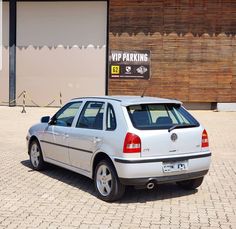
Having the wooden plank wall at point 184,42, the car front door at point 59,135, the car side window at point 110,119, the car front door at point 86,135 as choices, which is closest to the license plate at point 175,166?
the car side window at point 110,119

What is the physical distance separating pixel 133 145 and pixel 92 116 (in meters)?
1.24

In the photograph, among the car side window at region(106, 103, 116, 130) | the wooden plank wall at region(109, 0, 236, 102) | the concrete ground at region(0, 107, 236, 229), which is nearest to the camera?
the concrete ground at region(0, 107, 236, 229)

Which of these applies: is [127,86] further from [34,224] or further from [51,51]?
[34,224]

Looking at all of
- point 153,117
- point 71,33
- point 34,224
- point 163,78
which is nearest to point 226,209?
point 153,117

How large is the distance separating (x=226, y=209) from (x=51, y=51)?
65.8 ft

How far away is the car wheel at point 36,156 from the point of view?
8.28m

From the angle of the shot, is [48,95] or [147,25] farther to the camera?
[48,95]

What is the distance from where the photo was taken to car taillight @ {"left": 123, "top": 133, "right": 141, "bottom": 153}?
591 cm

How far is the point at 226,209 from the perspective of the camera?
5.98 m

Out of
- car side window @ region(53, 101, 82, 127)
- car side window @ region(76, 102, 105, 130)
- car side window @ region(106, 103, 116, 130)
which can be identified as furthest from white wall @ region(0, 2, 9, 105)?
car side window @ region(106, 103, 116, 130)

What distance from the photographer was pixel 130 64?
24.0 meters

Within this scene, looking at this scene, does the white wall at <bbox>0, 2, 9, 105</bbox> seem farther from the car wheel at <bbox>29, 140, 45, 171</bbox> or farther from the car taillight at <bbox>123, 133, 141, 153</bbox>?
the car taillight at <bbox>123, 133, 141, 153</bbox>

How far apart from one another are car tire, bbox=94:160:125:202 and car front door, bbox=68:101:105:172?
0.91 ft

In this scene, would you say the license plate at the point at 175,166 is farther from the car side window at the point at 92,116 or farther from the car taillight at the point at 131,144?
the car side window at the point at 92,116
